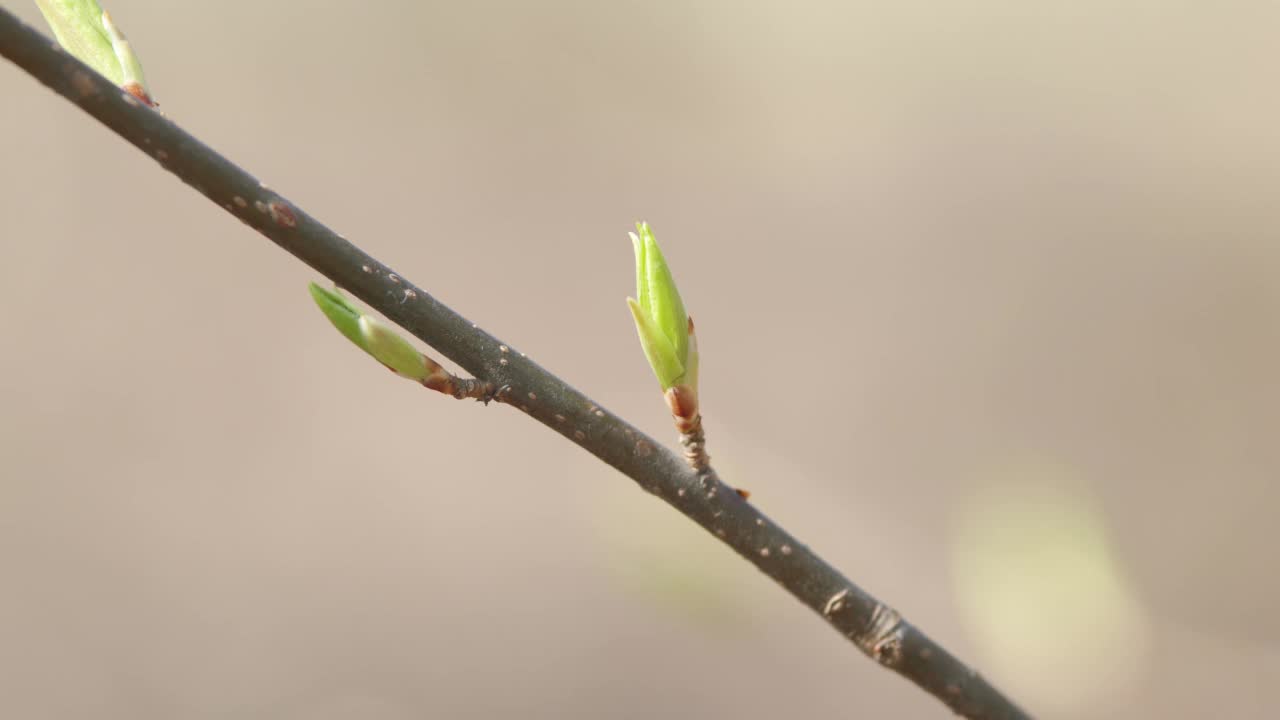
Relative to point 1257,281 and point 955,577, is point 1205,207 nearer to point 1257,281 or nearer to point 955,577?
point 1257,281

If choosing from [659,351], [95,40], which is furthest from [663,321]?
[95,40]

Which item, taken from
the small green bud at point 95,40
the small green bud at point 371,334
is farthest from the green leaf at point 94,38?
the small green bud at point 371,334

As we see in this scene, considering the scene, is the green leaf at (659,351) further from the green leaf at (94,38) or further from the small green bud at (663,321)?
the green leaf at (94,38)

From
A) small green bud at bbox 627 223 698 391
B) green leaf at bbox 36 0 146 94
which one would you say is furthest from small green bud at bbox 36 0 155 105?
small green bud at bbox 627 223 698 391

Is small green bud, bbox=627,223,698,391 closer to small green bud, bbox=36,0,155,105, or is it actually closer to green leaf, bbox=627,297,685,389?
green leaf, bbox=627,297,685,389

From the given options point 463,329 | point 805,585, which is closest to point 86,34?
point 463,329
